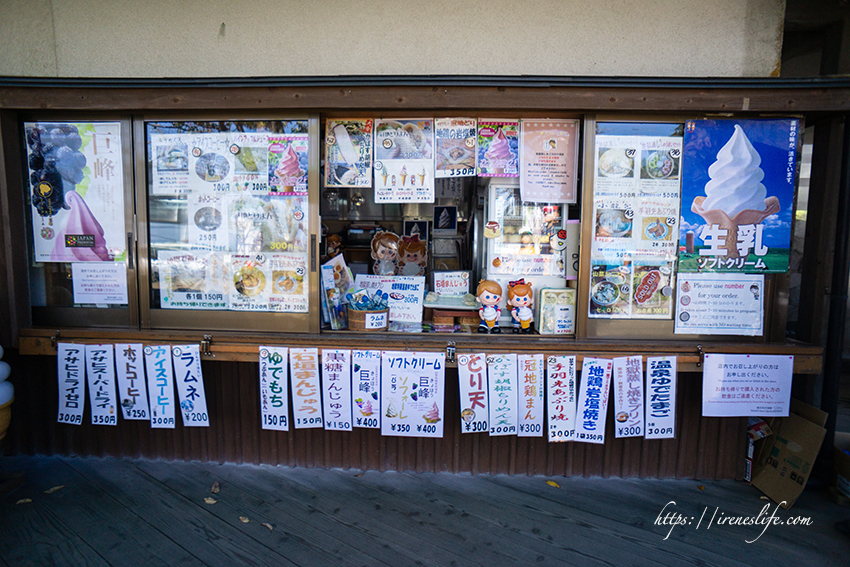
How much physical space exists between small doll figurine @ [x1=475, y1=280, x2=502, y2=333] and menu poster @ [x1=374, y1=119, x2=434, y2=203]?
1.02m

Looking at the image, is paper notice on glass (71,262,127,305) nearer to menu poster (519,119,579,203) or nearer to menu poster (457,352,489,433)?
menu poster (457,352,489,433)

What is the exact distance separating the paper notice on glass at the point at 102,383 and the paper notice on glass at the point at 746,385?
550 centimetres

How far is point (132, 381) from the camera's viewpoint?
12.4 ft

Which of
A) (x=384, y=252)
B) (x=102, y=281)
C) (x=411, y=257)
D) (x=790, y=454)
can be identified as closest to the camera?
(x=790, y=454)

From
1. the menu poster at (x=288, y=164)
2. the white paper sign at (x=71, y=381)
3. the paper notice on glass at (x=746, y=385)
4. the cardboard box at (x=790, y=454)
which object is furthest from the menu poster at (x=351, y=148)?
the cardboard box at (x=790, y=454)

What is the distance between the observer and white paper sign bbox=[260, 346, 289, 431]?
365 centimetres

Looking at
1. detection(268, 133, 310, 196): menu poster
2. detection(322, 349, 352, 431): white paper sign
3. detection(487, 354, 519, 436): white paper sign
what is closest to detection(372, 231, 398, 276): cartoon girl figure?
detection(268, 133, 310, 196): menu poster

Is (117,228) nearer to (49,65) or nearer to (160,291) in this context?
(160,291)

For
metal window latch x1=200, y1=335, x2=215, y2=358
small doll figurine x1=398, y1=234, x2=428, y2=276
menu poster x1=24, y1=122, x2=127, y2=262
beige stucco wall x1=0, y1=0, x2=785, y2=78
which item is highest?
beige stucco wall x1=0, y1=0, x2=785, y2=78

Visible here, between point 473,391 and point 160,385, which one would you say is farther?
point 160,385

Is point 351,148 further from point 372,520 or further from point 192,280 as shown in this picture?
point 372,520

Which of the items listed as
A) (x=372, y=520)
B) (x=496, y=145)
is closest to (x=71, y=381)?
(x=372, y=520)

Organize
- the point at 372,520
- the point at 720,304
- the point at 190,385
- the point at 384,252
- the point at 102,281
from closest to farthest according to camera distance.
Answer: the point at 372,520
the point at 720,304
the point at 190,385
the point at 102,281
the point at 384,252

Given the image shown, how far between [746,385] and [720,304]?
0.75 metres
